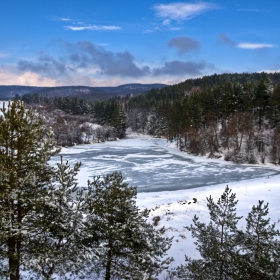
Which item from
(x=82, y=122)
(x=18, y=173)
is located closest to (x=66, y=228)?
(x=18, y=173)

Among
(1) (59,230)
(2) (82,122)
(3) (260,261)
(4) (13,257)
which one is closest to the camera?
(3) (260,261)

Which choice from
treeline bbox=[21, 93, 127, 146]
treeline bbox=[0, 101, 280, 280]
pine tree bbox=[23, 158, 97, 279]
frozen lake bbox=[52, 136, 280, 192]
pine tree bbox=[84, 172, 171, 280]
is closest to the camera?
treeline bbox=[0, 101, 280, 280]

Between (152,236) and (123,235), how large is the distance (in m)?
1.26

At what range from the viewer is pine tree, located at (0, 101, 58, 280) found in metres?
6.42

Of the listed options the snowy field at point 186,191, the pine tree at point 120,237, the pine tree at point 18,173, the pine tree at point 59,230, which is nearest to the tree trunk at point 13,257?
the pine tree at point 18,173

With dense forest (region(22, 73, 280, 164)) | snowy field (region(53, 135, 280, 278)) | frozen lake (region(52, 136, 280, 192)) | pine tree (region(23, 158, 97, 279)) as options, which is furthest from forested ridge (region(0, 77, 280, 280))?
dense forest (region(22, 73, 280, 164))

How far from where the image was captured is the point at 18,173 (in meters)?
6.88

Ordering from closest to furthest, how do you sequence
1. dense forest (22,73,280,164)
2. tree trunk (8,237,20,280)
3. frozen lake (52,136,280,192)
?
1. tree trunk (8,237,20,280)
2. frozen lake (52,136,280,192)
3. dense forest (22,73,280,164)

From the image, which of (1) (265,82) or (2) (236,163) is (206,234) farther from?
(1) (265,82)

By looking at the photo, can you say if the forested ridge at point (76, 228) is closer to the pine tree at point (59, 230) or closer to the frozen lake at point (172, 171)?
the pine tree at point (59, 230)

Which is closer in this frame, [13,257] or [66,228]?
[13,257]

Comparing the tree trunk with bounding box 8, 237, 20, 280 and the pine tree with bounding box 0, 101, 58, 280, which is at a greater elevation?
the pine tree with bounding box 0, 101, 58, 280

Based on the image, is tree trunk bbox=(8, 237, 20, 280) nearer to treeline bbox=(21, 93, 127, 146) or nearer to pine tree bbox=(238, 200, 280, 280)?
pine tree bbox=(238, 200, 280, 280)

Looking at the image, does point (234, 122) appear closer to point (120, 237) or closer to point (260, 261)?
point (260, 261)
